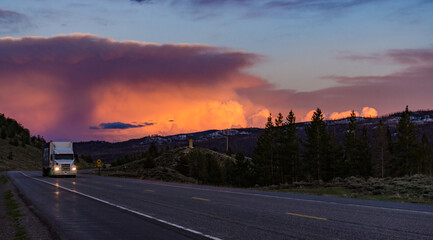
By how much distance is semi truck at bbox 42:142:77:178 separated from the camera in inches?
1832

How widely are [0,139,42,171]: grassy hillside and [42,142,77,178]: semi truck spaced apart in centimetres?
4708

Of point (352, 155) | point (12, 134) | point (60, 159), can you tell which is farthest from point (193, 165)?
point (60, 159)

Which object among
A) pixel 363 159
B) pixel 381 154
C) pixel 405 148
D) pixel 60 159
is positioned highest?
pixel 405 148

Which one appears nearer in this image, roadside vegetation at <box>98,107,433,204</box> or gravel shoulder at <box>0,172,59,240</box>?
gravel shoulder at <box>0,172,59,240</box>

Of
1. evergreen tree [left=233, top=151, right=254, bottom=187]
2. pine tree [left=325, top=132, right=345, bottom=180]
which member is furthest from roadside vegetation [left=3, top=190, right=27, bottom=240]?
evergreen tree [left=233, top=151, right=254, bottom=187]

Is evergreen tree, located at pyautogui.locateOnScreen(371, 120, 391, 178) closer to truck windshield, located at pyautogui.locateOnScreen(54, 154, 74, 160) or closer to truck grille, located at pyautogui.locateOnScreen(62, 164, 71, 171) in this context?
truck windshield, located at pyautogui.locateOnScreen(54, 154, 74, 160)

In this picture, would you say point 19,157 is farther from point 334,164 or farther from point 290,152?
point 334,164

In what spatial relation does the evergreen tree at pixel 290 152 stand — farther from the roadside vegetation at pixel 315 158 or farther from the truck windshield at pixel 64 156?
the truck windshield at pixel 64 156

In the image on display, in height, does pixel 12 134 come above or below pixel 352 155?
above

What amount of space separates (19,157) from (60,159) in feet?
257

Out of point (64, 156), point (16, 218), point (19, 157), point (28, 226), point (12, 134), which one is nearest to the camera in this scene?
point (28, 226)

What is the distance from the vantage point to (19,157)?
116438mm

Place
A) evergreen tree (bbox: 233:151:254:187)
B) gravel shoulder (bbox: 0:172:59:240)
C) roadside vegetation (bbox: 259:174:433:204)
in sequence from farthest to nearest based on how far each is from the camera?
1. evergreen tree (bbox: 233:151:254:187)
2. roadside vegetation (bbox: 259:174:433:204)
3. gravel shoulder (bbox: 0:172:59:240)

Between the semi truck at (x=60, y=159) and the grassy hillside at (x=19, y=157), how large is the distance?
154 ft
